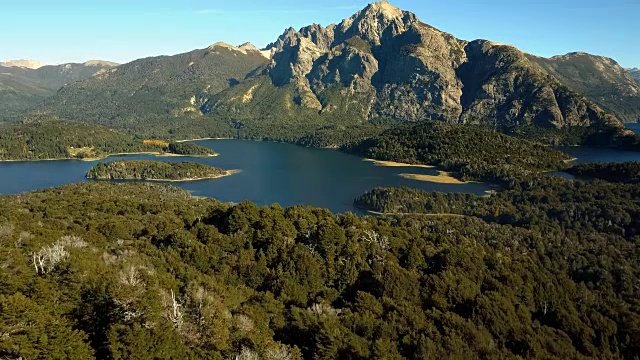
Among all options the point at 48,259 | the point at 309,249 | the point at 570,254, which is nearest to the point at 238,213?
the point at 309,249

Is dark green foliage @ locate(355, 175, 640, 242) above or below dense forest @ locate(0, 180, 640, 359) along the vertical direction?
below

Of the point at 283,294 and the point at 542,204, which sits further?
the point at 542,204

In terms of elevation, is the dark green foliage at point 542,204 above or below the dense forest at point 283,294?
below

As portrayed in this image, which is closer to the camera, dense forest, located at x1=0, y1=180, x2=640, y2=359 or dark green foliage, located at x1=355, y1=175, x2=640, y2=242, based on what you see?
dense forest, located at x1=0, y1=180, x2=640, y2=359

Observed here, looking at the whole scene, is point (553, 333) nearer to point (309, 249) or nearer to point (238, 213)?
point (309, 249)

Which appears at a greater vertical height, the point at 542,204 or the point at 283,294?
the point at 283,294

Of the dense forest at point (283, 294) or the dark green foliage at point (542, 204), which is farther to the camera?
the dark green foliage at point (542, 204)

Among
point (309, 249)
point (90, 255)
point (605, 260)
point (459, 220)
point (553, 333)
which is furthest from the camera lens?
point (459, 220)

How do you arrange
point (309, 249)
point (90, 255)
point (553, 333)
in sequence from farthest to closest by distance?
point (309, 249) < point (553, 333) < point (90, 255)
